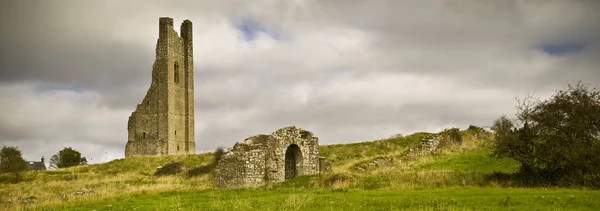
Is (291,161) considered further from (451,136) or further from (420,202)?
(420,202)

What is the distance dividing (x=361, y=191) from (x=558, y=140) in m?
9.43

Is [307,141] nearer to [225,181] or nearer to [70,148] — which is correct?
[225,181]

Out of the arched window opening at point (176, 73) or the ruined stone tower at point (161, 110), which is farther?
the arched window opening at point (176, 73)

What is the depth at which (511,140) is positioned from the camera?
87.0 ft

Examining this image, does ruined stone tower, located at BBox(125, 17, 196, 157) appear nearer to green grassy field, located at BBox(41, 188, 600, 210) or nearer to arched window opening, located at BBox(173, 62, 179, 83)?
arched window opening, located at BBox(173, 62, 179, 83)

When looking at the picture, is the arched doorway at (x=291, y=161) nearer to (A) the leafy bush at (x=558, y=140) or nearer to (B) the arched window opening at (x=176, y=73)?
(A) the leafy bush at (x=558, y=140)

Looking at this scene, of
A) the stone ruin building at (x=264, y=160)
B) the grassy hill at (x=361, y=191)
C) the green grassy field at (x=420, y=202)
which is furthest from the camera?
the stone ruin building at (x=264, y=160)

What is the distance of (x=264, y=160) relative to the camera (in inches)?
1250

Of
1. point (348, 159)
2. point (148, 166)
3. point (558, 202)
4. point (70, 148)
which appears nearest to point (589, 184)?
point (558, 202)

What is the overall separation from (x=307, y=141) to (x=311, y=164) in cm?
131

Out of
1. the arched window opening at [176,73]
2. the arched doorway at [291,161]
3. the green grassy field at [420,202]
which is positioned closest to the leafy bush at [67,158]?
the arched window opening at [176,73]

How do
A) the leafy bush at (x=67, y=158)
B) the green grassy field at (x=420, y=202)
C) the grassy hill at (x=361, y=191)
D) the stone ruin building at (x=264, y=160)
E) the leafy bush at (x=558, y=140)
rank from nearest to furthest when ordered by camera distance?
the green grassy field at (x=420, y=202)
the grassy hill at (x=361, y=191)
the leafy bush at (x=558, y=140)
the stone ruin building at (x=264, y=160)
the leafy bush at (x=67, y=158)

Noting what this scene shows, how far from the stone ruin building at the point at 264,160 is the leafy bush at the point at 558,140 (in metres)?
10.8

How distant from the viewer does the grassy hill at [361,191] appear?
17859mm
